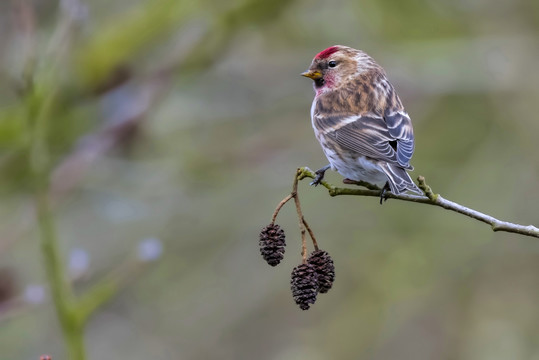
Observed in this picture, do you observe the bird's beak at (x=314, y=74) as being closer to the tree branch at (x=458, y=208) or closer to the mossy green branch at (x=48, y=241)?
the mossy green branch at (x=48, y=241)

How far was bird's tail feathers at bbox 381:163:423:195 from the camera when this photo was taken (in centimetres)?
347

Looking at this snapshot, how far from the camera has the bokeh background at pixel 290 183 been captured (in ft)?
19.9

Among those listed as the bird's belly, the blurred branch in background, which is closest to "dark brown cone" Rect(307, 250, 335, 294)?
the bird's belly

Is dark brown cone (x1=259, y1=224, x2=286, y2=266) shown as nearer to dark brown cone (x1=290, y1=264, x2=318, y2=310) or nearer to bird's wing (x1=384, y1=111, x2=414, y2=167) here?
dark brown cone (x1=290, y1=264, x2=318, y2=310)

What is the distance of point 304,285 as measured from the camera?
106 inches

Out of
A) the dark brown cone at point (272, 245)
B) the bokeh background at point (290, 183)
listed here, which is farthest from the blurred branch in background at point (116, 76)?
the dark brown cone at point (272, 245)

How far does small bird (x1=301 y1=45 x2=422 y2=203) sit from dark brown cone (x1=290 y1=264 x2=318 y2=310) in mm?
911

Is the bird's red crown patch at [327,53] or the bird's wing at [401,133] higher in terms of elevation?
the bird's red crown patch at [327,53]

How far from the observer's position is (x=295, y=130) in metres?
7.10

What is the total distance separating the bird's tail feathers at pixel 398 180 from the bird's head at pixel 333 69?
950mm

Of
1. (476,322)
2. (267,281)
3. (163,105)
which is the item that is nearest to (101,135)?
(163,105)

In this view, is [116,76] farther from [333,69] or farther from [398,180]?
[398,180]

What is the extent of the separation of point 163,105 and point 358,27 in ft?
5.16

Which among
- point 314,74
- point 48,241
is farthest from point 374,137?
point 48,241
